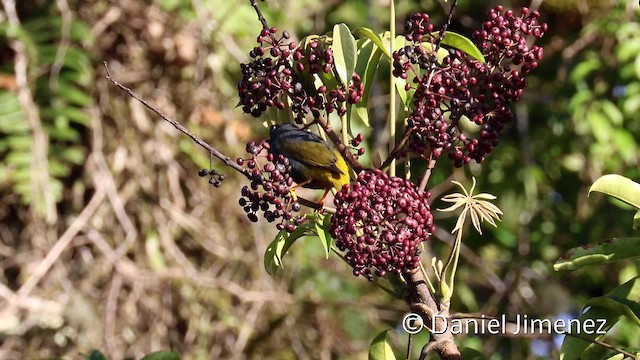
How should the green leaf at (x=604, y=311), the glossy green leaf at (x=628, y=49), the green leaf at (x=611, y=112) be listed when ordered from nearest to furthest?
the green leaf at (x=604, y=311)
the glossy green leaf at (x=628, y=49)
the green leaf at (x=611, y=112)

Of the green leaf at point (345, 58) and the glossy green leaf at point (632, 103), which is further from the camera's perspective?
the glossy green leaf at point (632, 103)

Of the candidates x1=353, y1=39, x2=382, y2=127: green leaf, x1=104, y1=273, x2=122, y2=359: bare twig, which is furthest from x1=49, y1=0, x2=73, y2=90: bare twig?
x1=353, y1=39, x2=382, y2=127: green leaf

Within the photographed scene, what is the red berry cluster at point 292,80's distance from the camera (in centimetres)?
110

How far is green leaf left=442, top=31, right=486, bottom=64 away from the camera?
1079mm

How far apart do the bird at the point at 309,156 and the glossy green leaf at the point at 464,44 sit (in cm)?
20

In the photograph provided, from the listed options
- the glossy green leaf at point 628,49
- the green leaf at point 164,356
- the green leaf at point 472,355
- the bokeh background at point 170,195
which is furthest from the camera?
the bokeh background at point 170,195

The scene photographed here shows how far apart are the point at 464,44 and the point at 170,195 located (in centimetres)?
216

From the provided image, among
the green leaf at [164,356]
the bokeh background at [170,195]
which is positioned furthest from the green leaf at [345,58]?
the bokeh background at [170,195]

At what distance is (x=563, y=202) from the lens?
364cm

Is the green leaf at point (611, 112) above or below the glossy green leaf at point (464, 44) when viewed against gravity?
below

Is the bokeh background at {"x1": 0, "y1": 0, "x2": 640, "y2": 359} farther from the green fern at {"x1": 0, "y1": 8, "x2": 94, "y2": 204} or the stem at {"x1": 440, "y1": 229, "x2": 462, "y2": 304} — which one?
the stem at {"x1": 440, "y1": 229, "x2": 462, "y2": 304}

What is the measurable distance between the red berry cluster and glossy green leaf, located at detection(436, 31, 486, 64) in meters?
0.12

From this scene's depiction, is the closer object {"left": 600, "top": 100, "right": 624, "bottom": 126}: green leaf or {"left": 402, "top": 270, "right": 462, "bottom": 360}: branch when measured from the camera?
{"left": 402, "top": 270, "right": 462, "bottom": 360}: branch

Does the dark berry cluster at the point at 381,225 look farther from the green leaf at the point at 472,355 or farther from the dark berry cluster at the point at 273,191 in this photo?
the green leaf at the point at 472,355
